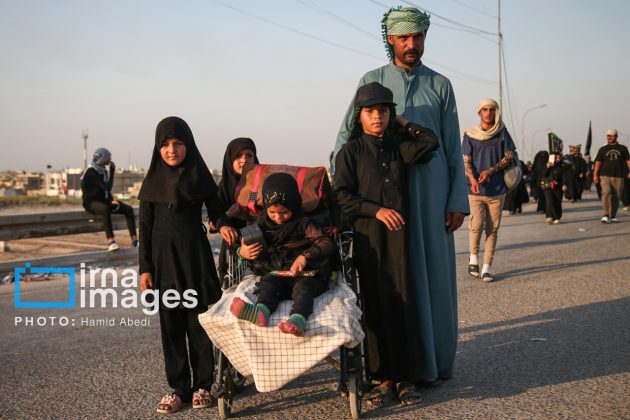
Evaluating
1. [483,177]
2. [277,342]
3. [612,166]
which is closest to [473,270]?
[483,177]

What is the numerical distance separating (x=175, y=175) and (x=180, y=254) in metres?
0.51

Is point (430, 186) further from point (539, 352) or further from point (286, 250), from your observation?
point (539, 352)

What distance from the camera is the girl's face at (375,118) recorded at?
4.19 m

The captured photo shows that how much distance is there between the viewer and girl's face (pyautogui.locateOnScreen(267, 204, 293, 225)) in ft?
13.5

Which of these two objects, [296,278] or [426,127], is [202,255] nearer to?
[296,278]

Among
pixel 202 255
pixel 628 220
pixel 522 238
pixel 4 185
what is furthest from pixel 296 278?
pixel 4 185

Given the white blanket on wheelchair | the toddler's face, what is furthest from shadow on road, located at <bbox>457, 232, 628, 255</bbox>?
the white blanket on wheelchair

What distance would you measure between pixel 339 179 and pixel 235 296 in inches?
42.0

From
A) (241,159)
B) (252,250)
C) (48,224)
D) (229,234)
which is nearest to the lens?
(252,250)

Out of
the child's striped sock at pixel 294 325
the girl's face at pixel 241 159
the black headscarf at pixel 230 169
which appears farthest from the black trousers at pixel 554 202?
the child's striped sock at pixel 294 325

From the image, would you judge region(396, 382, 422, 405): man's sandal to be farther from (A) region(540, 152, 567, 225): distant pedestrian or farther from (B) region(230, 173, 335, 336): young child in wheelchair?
(A) region(540, 152, 567, 225): distant pedestrian

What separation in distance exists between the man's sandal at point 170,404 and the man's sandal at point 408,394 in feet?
4.57

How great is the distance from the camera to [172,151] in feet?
13.5

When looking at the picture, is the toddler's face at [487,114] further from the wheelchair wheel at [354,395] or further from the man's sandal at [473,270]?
the wheelchair wheel at [354,395]
